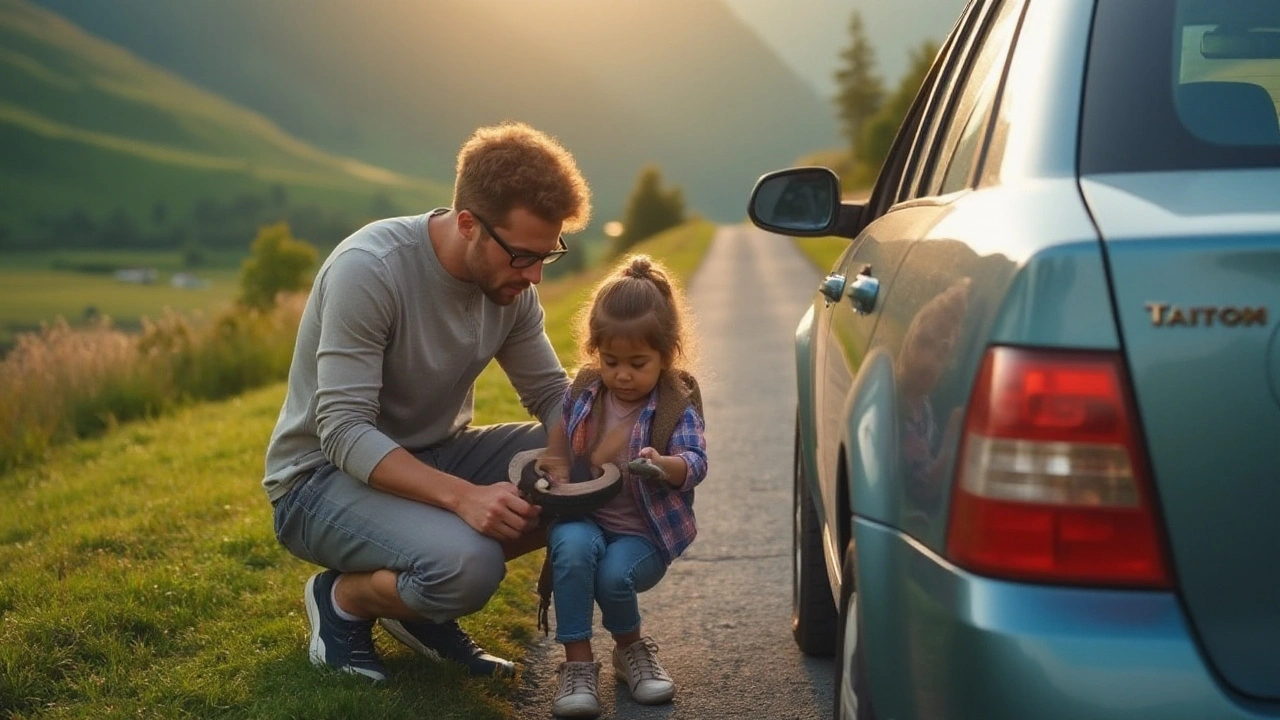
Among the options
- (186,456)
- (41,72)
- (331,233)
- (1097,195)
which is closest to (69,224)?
(331,233)

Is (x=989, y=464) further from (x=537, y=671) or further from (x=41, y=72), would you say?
(x=41, y=72)

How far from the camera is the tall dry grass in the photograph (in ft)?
38.5

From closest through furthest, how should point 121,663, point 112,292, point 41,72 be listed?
point 121,663 < point 112,292 < point 41,72

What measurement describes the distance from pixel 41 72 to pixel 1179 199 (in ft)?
592

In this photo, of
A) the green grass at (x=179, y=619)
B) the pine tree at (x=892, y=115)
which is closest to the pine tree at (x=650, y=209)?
the pine tree at (x=892, y=115)

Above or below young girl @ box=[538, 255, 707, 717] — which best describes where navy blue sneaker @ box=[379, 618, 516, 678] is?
below

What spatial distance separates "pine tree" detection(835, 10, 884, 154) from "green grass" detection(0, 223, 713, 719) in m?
103

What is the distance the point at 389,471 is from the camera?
156 inches

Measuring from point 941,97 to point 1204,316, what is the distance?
1888 mm

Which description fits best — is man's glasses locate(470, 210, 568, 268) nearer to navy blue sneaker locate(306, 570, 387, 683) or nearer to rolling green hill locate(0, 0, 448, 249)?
navy blue sneaker locate(306, 570, 387, 683)

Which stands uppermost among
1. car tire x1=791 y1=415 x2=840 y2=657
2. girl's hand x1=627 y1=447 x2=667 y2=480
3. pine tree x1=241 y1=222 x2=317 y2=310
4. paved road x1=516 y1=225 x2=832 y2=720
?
girl's hand x1=627 y1=447 x2=667 y2=480

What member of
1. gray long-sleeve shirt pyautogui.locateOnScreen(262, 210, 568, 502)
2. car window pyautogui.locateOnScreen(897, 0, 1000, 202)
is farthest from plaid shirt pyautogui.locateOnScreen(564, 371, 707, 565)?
car window pyautogui.locateOnScreen(897, 0, 1000, 202)

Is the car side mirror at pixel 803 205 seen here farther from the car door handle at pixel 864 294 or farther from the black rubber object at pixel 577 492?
the car door handle at pixel 864 294

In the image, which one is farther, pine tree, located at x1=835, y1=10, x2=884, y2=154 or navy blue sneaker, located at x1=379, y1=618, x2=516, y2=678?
pine tree, located at x1=835, y1=10, x2=884, y2=154
